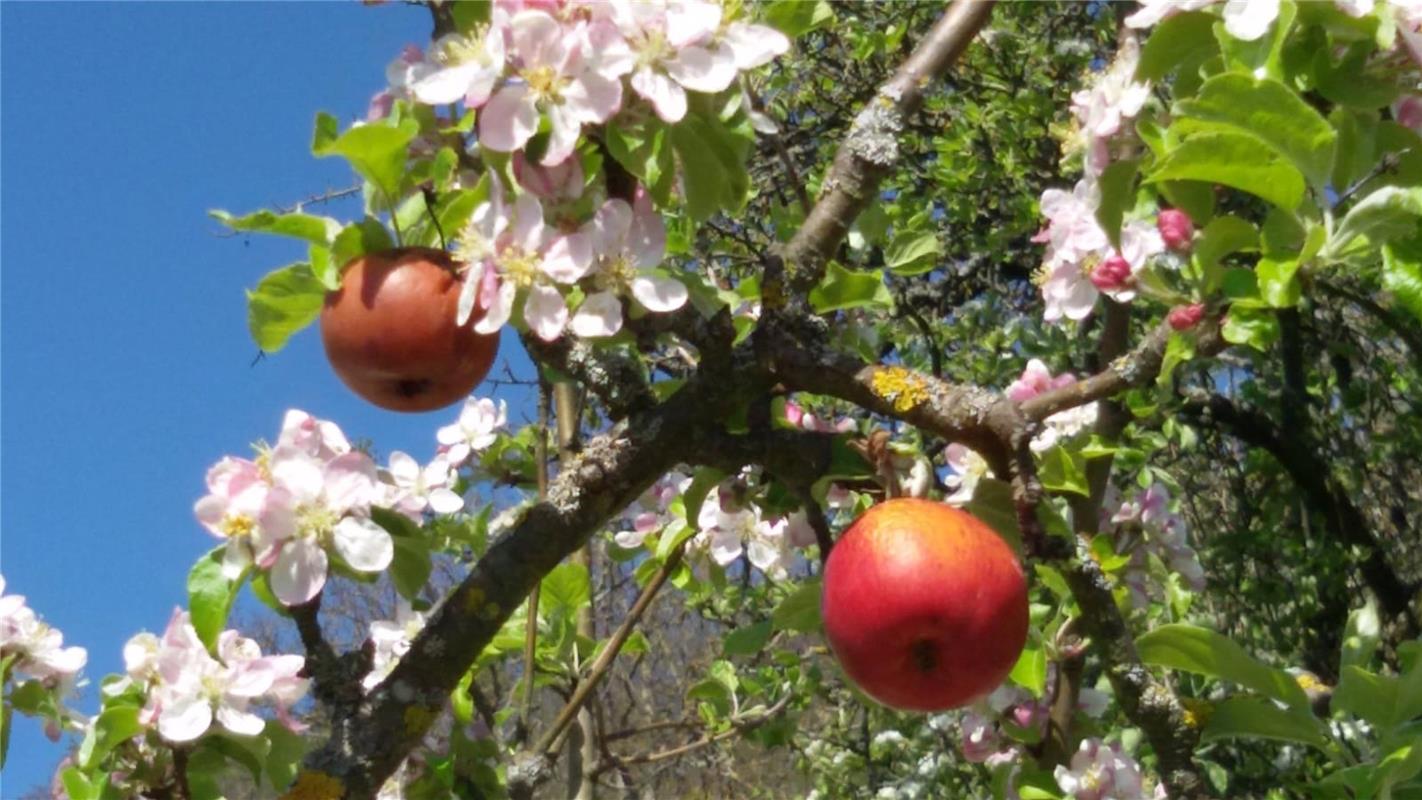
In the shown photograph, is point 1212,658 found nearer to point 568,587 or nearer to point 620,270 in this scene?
point 620,270

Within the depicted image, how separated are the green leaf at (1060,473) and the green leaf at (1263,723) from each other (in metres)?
0.26

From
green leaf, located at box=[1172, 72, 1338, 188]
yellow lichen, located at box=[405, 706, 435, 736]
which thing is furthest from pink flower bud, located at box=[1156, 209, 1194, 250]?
yellow lichen, located at box=[405, 706, 435, 736]

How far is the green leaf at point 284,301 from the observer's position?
1.38m

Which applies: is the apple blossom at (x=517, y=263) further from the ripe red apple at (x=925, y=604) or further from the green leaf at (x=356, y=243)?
the ripe red apple at (x=925, y=604)

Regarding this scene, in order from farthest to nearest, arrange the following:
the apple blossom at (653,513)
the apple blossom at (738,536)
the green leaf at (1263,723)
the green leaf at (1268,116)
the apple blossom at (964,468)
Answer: the apple blossom at (653,513)
the apple blossom at (738,536)
the apple blossom at (964,468)
the green leaf at (1263,723)
the green leaf at (1268,116)

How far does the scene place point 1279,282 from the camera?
3.84ft

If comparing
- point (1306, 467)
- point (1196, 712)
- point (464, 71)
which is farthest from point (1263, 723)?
point (1306, 467)

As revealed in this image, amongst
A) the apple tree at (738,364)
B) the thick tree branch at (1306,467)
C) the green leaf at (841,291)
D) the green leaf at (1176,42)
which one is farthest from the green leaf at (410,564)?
the thick tree branch at (1306,467)

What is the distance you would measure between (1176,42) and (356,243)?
0.76 metres

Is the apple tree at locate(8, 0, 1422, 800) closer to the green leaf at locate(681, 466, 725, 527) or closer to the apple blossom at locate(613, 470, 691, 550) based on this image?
the green leaf at locate(681, 466, 725, 527)

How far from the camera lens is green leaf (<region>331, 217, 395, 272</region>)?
137 centimetres

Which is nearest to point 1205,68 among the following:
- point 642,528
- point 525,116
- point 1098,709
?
point 525,116

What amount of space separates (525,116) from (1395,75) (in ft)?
2.35

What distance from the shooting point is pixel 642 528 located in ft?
8.05
